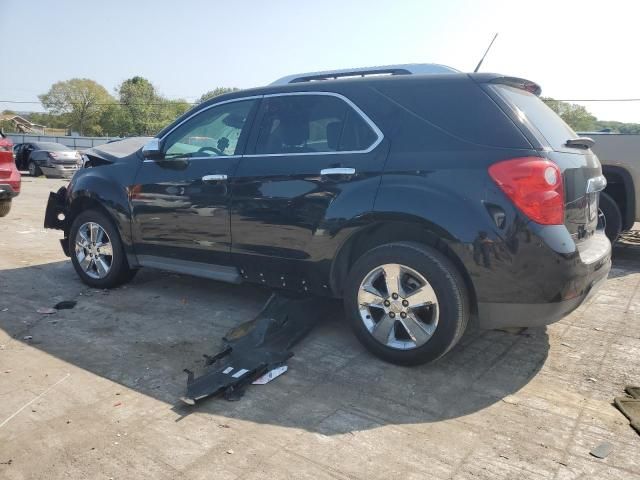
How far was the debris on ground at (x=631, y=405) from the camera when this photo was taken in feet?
9.48

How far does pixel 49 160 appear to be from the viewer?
69.2 feet

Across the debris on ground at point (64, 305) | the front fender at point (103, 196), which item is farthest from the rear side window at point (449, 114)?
the debris on ground at point (64, 305)

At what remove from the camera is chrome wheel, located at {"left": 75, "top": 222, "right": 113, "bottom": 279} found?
17.2 feet

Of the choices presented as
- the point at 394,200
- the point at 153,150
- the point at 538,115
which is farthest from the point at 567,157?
the point at 153,150

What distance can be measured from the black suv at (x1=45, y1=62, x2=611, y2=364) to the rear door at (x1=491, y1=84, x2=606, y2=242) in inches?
0.8

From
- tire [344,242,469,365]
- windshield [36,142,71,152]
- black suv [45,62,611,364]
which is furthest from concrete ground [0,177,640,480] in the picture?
windshield [36,142,71,152]

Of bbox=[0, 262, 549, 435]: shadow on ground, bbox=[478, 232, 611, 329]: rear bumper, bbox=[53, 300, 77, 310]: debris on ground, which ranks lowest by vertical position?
bbox=[53, 300, 77, 310]: debris on ground

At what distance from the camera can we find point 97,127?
355 ft

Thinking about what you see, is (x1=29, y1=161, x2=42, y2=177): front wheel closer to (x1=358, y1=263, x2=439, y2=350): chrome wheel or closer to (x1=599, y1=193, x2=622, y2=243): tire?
(x1=599, y1=193, x2=622, y2=243): tire

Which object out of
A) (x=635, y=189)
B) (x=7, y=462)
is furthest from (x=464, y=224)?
(x=635, y=189)

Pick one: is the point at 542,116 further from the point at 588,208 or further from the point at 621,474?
the point at 621,474

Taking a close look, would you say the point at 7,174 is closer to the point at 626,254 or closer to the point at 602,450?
the point at 602,450

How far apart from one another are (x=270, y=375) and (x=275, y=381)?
63mm

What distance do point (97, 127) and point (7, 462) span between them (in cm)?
11684
